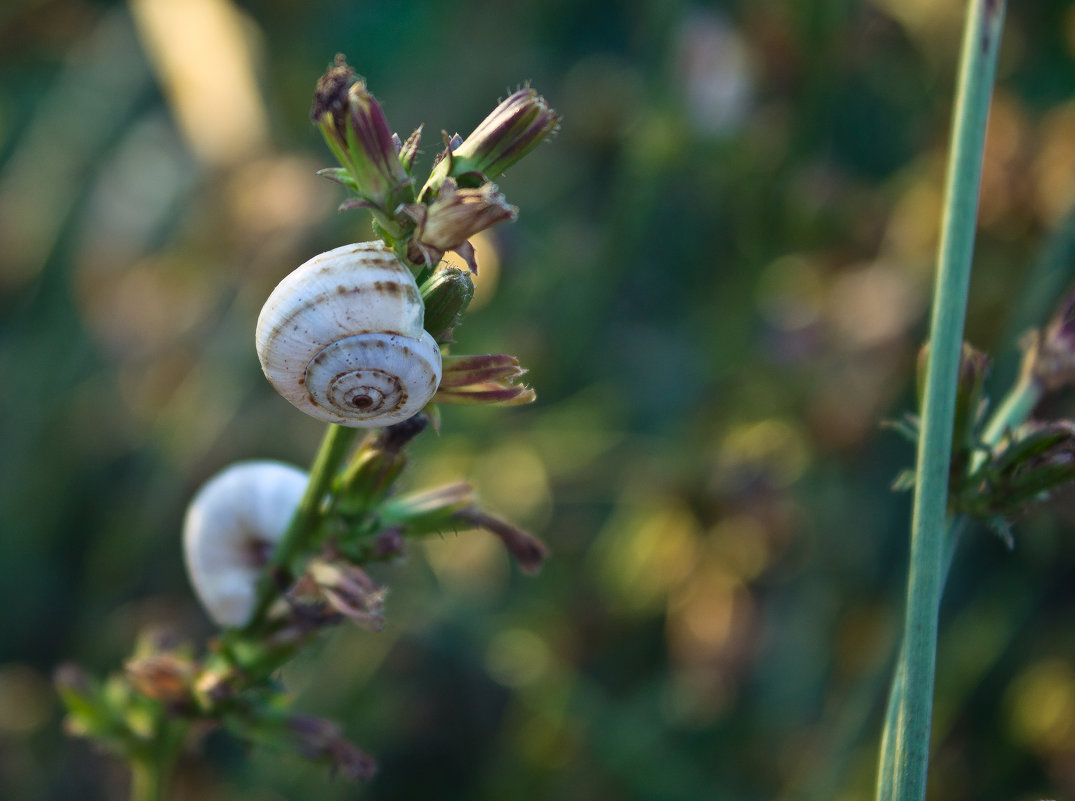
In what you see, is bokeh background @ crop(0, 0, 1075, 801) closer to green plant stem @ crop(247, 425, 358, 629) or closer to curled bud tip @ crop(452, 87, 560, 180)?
green plant stem @ crop(247, 425, 358, 629)

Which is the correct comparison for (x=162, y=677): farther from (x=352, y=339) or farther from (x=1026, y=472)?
(x=1026, y=472)

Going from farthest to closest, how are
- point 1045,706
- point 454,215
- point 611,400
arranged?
point 611,400
point 1045,706
point 454,215

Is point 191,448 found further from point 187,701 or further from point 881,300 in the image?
point 881,300

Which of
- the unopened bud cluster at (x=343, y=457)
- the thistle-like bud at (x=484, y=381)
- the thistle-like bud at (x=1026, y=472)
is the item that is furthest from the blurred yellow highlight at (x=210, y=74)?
the thistle-like bud at (x=1026, y=472)

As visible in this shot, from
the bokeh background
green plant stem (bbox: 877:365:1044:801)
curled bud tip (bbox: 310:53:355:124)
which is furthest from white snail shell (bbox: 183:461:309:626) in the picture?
the bokeh background

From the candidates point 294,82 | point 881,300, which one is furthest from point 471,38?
point 881,300

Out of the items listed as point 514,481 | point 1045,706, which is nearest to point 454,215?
point 514,481
